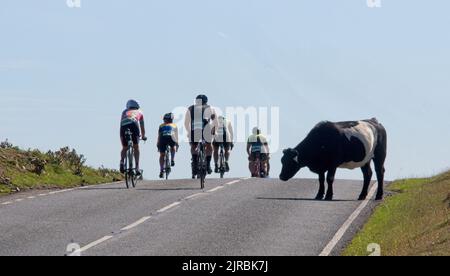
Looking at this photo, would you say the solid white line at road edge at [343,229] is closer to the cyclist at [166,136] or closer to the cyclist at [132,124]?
the cyclist at [132,124]

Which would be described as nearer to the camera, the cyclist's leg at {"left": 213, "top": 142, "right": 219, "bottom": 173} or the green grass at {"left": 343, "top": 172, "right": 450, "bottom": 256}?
the green grass at {"left": 343, "top": 172, "right": 450, "bottom": 256}

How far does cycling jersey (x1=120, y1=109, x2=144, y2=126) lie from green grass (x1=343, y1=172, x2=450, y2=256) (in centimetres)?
668

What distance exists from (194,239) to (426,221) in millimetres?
4536

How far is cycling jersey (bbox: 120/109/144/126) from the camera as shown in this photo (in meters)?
28.6

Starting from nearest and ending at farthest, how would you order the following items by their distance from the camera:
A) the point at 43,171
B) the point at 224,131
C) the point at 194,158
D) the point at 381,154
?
the point at 381,154
the point at 194,158
the point at 43,171
the point at 224,131

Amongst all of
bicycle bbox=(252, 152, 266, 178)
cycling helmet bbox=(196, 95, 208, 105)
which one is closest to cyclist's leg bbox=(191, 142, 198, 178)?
cycling helmet bbox=(196, 95, 208, 105)

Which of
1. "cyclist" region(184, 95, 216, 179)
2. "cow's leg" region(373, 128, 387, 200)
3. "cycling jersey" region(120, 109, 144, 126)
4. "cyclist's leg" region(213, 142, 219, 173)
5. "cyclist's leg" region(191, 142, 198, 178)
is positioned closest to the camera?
"cow's leg" region(373, 128, 387, 200)

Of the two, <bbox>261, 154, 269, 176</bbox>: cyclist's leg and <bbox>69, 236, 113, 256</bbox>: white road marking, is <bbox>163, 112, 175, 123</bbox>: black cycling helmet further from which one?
<bbox>69, 236, 113, 256</bbox>: white road marking

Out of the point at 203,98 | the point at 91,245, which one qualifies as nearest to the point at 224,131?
the point at 203,98

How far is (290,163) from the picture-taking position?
2634cm

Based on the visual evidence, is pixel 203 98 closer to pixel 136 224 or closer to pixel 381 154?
pixel 381 154

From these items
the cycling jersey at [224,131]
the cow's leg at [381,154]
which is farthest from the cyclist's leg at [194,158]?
the cow's leg at [381,154]

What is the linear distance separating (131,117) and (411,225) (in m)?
10.1

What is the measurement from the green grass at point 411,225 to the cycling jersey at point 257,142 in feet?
38.0
